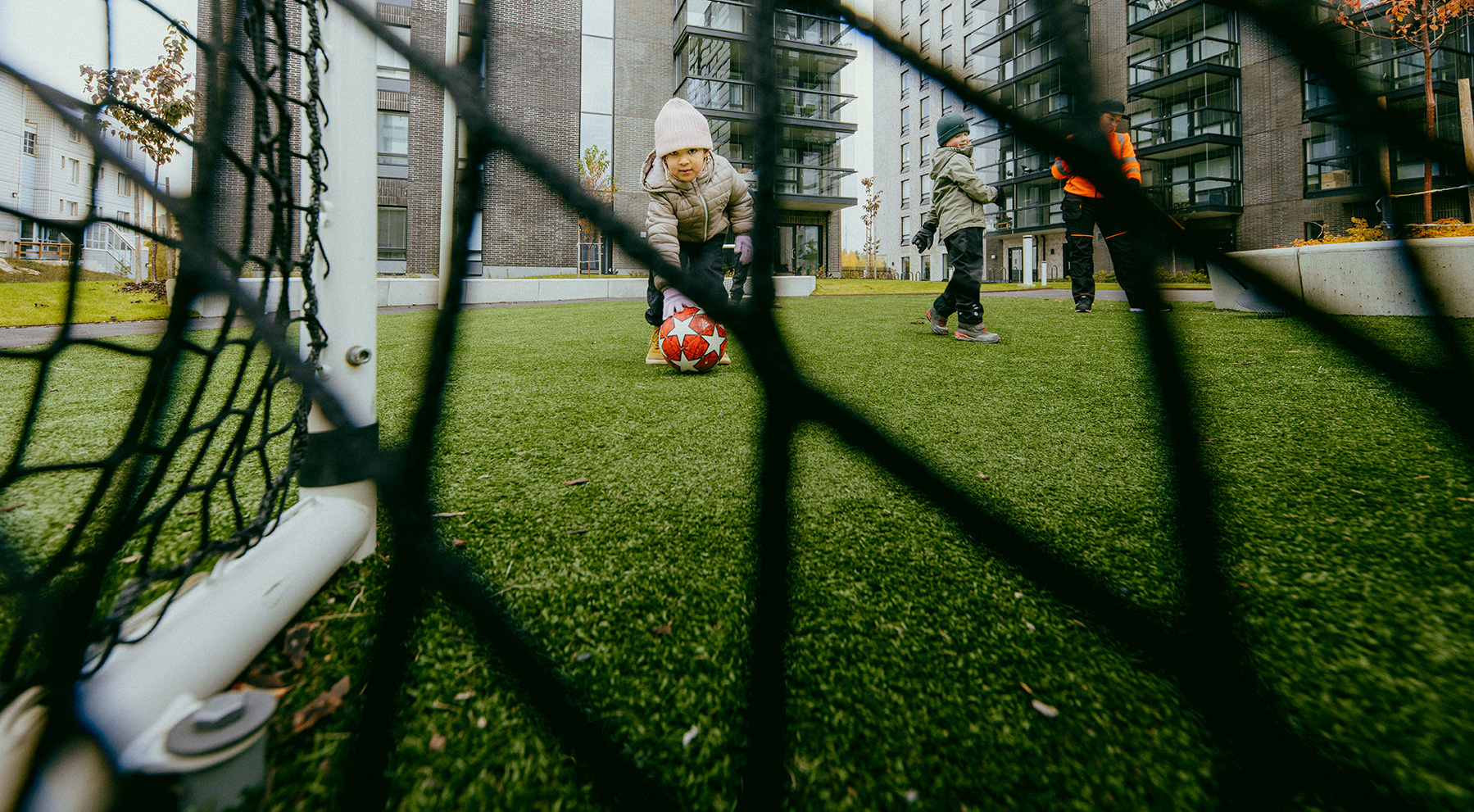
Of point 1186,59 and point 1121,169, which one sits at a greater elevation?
point 1186,59

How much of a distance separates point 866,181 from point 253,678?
3.16 feet

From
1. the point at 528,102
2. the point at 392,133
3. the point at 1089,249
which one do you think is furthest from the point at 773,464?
the point at 392,133

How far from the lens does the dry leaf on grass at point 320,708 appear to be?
67 cm

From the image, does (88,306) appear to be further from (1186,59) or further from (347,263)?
(1186,59)

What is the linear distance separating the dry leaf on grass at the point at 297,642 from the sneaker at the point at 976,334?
3554 millimetres

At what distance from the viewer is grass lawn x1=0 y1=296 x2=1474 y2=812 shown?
0.61 metres

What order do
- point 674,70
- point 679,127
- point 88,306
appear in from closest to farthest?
point 674,70
point 679,127
point 88,306

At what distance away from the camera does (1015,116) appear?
441mm

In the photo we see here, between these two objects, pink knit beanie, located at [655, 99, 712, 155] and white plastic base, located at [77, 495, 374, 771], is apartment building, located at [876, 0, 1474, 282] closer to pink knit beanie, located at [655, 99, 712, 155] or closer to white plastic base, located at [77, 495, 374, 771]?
pink knit beanie, located at [655, 99, 712, 155]

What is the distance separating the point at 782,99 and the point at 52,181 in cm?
65

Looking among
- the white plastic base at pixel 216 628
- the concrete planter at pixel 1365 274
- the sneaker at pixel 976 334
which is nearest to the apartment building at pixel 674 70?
the white plastic base at pixel 216 628

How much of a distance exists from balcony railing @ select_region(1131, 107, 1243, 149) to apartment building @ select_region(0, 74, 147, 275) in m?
0.92

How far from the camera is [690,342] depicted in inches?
109

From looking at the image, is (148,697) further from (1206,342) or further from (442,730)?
(1206,342)
